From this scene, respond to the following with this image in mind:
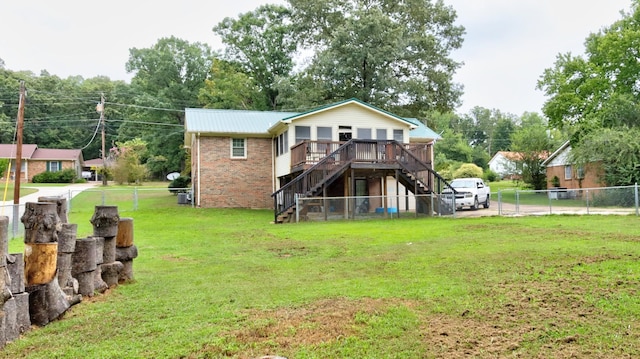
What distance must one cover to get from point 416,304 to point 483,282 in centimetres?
138

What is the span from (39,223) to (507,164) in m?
59.2

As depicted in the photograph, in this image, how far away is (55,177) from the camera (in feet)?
144

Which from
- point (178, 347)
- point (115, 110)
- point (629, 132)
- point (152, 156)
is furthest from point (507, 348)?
point (115, 110)

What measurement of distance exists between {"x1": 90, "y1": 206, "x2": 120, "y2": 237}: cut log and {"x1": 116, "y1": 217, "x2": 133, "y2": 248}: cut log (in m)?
0.39

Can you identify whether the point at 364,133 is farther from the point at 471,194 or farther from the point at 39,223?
the point at 39,223

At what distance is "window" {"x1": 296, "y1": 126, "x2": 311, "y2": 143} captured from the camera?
21.4 metres

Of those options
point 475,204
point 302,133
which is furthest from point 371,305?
point 475,204

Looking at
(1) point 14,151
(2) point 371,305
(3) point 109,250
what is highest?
(1) point 14,151

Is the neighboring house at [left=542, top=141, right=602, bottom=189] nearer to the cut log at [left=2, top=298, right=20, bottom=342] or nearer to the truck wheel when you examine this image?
the truck wheel

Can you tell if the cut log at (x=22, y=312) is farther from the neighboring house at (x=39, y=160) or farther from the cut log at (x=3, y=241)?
the neighboring house at (x=39, y=160)

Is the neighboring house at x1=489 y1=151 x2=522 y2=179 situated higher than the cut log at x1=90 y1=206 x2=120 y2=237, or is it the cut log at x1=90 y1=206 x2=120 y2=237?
the neighboring house at x1=489 y1=151 x2=522 y2=179

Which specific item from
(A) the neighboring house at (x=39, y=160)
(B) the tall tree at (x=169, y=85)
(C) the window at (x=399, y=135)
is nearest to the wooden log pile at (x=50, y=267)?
(C) the window at (x=399, y=135)

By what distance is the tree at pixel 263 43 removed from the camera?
40250 mm

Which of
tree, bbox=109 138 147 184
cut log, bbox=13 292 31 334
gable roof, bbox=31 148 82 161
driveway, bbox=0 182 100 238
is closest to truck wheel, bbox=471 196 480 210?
driveway, bbox=0 182 100 238
